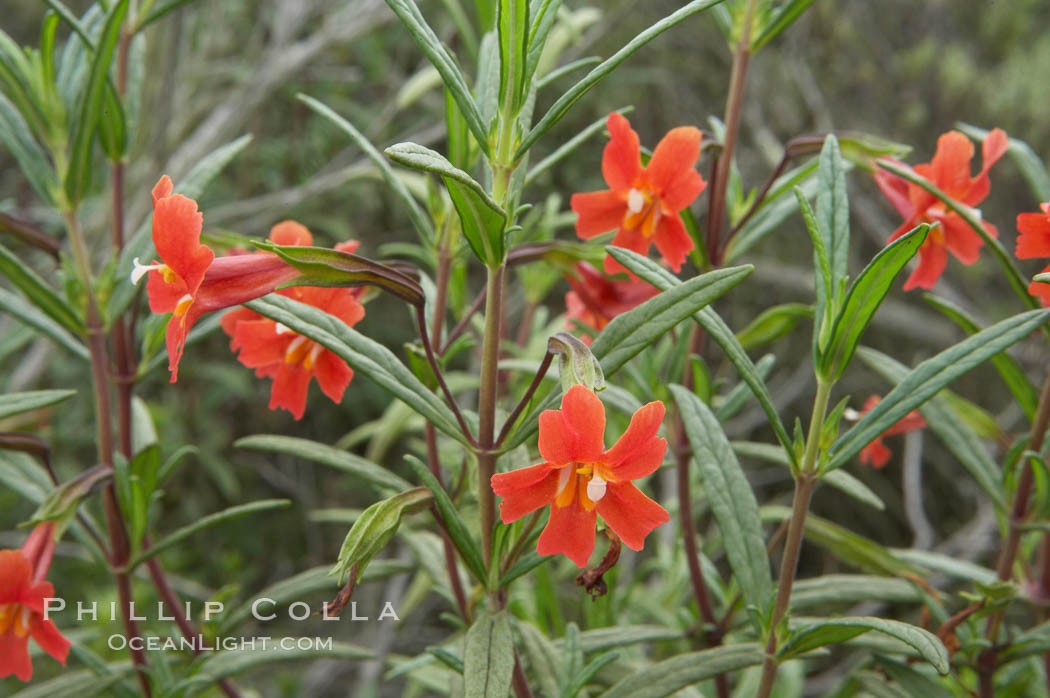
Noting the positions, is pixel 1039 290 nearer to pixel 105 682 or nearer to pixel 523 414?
pixel 523 414

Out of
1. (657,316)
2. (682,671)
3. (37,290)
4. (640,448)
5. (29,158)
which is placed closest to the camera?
(640,448)

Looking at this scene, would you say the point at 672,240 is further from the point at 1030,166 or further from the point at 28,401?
the point at 28,401

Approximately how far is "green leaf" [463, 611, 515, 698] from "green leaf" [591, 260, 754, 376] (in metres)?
0.25

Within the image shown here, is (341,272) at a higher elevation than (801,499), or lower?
higher

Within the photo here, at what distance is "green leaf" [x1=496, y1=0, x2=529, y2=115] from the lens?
0.76 metres

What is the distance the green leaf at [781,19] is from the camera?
1.04 meters

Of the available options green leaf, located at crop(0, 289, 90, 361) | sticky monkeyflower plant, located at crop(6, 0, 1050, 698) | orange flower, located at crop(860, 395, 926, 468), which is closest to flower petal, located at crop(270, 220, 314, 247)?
sticky monkeyflower plant, located at crop(6, 0, 1050, 698)

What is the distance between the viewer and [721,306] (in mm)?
3883

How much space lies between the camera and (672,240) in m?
0.95

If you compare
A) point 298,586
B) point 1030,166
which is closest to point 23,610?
point 298,586

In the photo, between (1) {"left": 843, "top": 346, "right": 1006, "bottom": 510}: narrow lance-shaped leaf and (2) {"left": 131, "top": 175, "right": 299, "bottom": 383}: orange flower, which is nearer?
(2) {"left": 131, "top": 175, "right": 299, "bottom": 383}: orange flower

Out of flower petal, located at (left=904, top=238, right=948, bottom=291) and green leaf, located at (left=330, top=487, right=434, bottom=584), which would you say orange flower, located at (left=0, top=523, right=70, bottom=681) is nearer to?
green leaf, located at (left=330, top=487, right=434, bottom=584)

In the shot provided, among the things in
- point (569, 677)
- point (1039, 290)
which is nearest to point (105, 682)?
point (569, 677)

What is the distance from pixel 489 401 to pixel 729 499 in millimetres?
302
